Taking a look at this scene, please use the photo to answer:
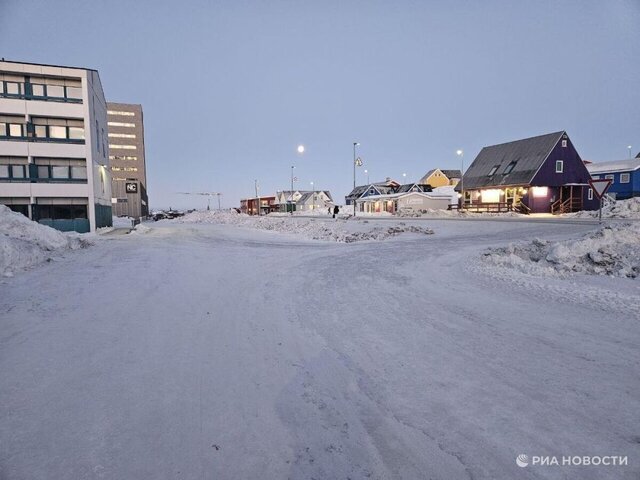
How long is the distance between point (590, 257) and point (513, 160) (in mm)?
39851

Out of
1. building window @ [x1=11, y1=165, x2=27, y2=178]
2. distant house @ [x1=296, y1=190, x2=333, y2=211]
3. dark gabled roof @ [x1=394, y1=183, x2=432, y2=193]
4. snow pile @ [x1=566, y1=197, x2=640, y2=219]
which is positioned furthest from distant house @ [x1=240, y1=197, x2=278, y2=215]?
snow pile @ [x1=566, y1=197, x2=640, y2=219]

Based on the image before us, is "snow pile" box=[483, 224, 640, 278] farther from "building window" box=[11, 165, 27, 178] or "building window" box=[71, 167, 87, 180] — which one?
"building window" box=[11, 165, 27, 178]

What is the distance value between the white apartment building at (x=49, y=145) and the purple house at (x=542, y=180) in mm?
45235

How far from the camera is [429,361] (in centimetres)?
449

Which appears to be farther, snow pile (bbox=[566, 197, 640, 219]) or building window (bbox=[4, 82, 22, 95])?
snow pile (bbox=[566, 197, 640, 219])

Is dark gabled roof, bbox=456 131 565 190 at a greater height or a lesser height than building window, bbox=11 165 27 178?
greater

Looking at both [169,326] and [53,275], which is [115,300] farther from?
[53,275]

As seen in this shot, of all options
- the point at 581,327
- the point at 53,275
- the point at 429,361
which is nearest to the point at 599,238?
the point at 581,327

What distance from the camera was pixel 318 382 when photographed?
13.2ft

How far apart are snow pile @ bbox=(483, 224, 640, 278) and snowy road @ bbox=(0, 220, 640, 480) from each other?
1195 millimetres

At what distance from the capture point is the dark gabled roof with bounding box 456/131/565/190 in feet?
134

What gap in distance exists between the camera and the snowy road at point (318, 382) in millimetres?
2830

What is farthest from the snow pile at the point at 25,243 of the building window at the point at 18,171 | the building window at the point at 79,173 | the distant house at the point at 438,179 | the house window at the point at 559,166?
the distant house at the point at 438,179

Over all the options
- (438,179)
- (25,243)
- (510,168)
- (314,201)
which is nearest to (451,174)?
(438,179)
